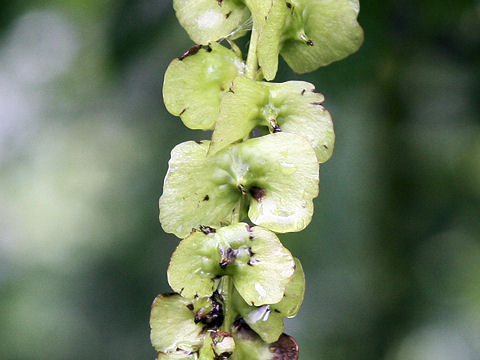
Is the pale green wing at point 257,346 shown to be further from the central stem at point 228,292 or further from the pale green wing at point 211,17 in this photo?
the pale green wing at point 211,17

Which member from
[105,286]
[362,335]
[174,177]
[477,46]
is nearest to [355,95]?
[477,46]

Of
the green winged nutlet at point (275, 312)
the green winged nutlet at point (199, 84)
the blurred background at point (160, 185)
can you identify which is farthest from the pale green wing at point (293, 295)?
the blurred background at point (160, 185)

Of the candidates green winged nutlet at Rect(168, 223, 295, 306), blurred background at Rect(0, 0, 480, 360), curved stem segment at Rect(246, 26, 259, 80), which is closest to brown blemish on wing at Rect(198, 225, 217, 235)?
green winged nutlet at Rect(168, 223, 295, 306)

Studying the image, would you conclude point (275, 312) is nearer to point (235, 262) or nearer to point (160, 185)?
point (235, 262)

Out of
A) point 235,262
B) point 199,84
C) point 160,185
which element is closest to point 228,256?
point 235,262

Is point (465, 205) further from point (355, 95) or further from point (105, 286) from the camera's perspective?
point (105, 286)

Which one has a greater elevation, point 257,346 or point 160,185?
point 257,346

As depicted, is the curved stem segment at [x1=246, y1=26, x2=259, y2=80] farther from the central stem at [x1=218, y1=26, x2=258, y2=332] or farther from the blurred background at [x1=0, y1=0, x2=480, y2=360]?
the blurred background at [x1=0, y1=0, x2=480, y2=360]
